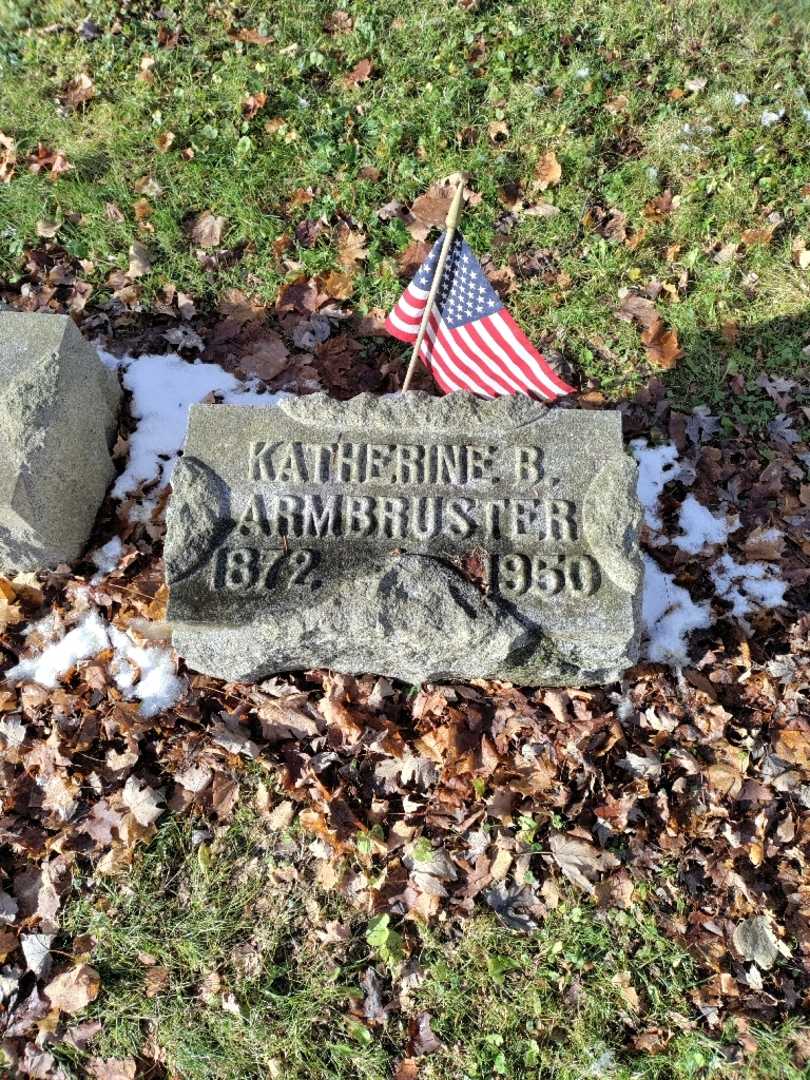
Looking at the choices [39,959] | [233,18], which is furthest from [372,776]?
[233,18]

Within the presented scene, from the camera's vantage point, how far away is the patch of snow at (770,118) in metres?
5.86

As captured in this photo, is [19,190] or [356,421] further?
[19,190]

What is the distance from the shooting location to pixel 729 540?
444 cm

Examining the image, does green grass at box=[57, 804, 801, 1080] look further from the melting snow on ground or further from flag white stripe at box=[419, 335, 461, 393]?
flag white stripe at box=[419, 335, 461, 393]

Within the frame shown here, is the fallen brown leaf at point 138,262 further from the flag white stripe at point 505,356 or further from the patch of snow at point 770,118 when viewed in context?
the patch of snow at point 770,118

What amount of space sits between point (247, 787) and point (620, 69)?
6.22m

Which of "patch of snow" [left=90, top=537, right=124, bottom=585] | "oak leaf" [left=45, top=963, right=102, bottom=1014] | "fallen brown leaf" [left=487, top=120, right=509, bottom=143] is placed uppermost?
"fallen brown leaf" [left=487, top=120, right=509, bottom=143]

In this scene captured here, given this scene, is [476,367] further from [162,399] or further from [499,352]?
[162,399]

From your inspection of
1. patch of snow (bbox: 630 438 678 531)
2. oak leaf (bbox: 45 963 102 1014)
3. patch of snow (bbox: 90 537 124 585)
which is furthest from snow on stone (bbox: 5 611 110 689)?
patch of snow (bbox: 630 438 678 531)

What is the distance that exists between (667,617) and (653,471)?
994 mm

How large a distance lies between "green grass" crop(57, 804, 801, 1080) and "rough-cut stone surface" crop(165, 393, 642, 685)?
117 centimetres

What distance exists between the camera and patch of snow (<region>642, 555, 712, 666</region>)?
412 cm

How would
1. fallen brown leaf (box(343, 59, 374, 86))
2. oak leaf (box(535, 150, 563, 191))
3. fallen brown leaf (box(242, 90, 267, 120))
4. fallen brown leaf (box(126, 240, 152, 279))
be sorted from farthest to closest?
fallen brown leaf (box(343, 59, 374, 86)) < fallen brown leaf (box(242, 90, 267, 120)) < oak leaf (box(535, 150, 563, 191)) < fallen brown leaf (box(126, 240, 152, 279))

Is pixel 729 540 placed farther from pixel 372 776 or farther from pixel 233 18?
pixel 233 18
